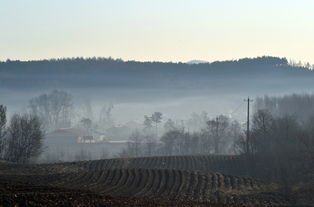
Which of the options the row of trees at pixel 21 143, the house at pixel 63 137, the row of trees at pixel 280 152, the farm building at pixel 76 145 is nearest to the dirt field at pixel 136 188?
the row of trees at pixel 280 152

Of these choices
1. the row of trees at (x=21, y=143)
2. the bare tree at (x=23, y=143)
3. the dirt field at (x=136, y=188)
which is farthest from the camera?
the row of trees at (x=21, y=143)

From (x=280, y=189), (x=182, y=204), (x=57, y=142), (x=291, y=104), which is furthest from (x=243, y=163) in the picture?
(x=57, y=142)

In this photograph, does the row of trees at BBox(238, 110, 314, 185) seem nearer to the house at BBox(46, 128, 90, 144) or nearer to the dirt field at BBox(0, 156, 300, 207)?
the dirt field at BBox(0, 156, 300, 207)

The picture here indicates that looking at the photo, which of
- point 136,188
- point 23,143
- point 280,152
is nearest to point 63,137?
point 23,143

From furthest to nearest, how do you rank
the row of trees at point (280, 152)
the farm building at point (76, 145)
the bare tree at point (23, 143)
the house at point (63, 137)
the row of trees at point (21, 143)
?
the house at point (63, 137) < the farm building at point (76, 145) < the row of trees at point (21, 143) < the bare tree at point (23, 143) < the row of trees at point (280, 152)

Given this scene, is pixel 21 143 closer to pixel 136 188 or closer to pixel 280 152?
pixel 280 152

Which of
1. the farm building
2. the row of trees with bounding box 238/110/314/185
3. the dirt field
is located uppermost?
the farm building

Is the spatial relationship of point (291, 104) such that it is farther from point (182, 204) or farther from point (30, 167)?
point (182, 204)

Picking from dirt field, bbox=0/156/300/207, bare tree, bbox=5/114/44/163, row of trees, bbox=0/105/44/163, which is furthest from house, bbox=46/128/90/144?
dirt field, bbox=0/156/300/207

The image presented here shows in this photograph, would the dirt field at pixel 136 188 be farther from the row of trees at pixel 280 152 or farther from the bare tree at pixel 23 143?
the bare tree at pixel 23 143

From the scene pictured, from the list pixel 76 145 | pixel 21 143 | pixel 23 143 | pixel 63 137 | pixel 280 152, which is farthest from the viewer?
pixel 63 137

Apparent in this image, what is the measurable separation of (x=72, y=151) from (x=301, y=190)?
421ft

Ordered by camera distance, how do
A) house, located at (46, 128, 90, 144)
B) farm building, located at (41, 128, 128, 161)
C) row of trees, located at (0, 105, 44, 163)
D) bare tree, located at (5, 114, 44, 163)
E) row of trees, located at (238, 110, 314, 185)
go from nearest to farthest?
row of trees, located at (238, 110, 314, 185)
bare tree, located at (5, 114, 44, 163)
row of trees, located at (0, 105, 44, 163)
farm building, located at (41, 128, 128, 161)
house, located at (46, 128, 90, 144)

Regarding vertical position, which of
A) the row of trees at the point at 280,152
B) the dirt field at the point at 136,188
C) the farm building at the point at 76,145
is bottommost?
the dirt field at the point at 136,188
